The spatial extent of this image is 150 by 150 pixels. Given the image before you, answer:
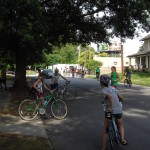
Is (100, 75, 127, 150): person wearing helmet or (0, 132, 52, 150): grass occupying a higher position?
(100, 75, 127, 150): person wearing helmet

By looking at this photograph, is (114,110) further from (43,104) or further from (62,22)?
(62,22)

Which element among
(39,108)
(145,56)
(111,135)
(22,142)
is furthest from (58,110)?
(145,56)

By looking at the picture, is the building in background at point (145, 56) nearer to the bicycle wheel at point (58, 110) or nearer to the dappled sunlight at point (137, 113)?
the dappled sunlight at point (137, 113)

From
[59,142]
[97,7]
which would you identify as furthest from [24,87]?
[59,142]

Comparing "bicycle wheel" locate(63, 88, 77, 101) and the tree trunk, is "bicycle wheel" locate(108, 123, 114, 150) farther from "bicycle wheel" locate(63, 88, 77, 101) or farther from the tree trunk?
the tree trunk

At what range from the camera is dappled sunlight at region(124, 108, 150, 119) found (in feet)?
42.1

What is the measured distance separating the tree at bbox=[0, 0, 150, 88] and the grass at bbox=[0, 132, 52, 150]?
804cm

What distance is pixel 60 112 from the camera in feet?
41.4

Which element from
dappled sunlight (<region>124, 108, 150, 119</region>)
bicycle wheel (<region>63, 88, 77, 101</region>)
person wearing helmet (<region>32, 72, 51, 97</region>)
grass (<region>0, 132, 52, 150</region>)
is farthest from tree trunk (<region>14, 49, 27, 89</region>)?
grass (<region>0, 132, 52, 150</region>)

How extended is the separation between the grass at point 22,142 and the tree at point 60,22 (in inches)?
316

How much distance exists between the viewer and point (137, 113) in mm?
13398

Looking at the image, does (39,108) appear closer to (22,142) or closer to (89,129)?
(89,129)

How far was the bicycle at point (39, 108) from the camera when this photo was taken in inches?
489

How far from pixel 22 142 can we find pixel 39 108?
4074mm
